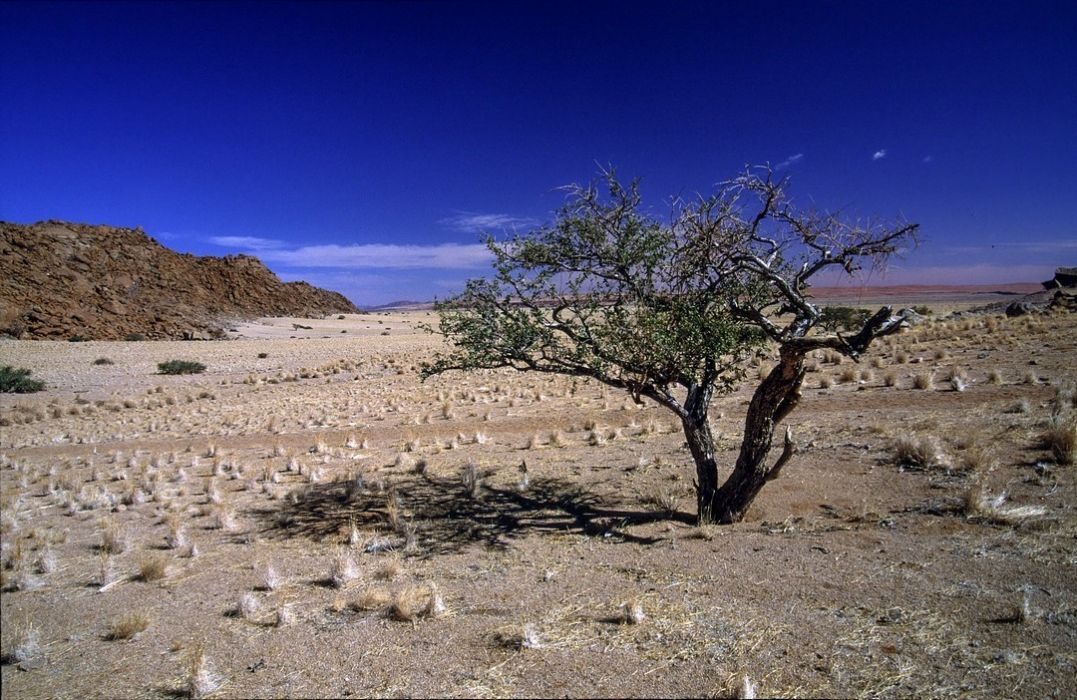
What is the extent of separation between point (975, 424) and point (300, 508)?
11953mm

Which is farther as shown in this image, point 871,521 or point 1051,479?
point 1051,479

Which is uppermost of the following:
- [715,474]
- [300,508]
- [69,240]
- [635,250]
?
[69,240]

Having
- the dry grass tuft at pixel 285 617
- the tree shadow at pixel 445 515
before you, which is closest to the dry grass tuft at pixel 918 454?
the tree shadow at pixel 445 515

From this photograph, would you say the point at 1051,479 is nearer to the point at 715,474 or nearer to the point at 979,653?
the point at 715,474

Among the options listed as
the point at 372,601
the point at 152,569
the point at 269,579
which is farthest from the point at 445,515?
the point at 152,569

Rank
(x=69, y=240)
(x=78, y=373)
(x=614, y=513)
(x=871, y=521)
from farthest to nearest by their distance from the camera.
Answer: (x=69, y=240) → (x=78, y=373) → (x=614, y=513) → (x=871, y=521)

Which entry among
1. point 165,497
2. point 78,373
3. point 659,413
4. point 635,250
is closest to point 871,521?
point 635,250

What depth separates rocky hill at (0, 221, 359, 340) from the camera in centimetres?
4959

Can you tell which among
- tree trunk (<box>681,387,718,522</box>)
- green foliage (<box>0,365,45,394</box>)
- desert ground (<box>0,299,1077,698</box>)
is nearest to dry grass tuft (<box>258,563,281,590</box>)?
desert ground (<box>0,299,1077,698</box>)

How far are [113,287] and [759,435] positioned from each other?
250ft

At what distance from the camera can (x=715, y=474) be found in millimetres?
7758

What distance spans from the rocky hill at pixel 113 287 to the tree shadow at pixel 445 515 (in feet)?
154

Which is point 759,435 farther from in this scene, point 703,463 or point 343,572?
point 343,572

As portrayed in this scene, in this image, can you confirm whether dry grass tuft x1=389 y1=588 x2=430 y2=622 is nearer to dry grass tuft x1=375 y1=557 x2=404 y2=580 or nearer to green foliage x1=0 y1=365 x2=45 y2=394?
dry grass tuft x1=375 y1=557 x2=404 y2=580
